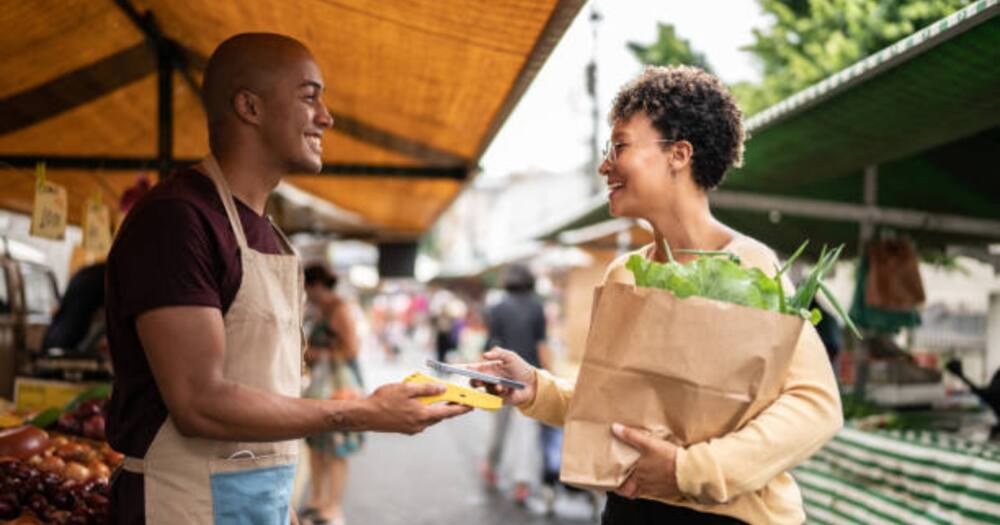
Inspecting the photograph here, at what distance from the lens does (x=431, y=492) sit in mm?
9172

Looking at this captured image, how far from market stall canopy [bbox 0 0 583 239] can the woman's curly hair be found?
68 centimetres

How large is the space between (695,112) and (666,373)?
0.80 meters

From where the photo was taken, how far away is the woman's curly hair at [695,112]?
237cm

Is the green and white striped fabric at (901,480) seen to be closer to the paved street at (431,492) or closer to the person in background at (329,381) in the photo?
the paved street at (431,492)

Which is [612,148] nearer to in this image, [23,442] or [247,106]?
[247,106]

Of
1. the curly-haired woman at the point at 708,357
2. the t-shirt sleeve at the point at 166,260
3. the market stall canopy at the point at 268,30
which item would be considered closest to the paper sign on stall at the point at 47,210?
the market stall canopy at the point at 268,30

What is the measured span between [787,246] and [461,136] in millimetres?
5502

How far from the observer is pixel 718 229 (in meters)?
2.42

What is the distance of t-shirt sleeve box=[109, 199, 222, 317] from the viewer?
74.4 inches

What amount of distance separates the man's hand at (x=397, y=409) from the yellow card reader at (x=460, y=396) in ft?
0.20

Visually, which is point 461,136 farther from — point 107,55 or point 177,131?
point 177,131

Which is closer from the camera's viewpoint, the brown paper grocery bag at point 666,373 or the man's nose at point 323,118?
the brown paper grocery bag at point 666,373

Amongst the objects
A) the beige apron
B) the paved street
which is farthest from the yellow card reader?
the paved street

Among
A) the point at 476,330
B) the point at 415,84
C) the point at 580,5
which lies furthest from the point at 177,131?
the point at 476,330
